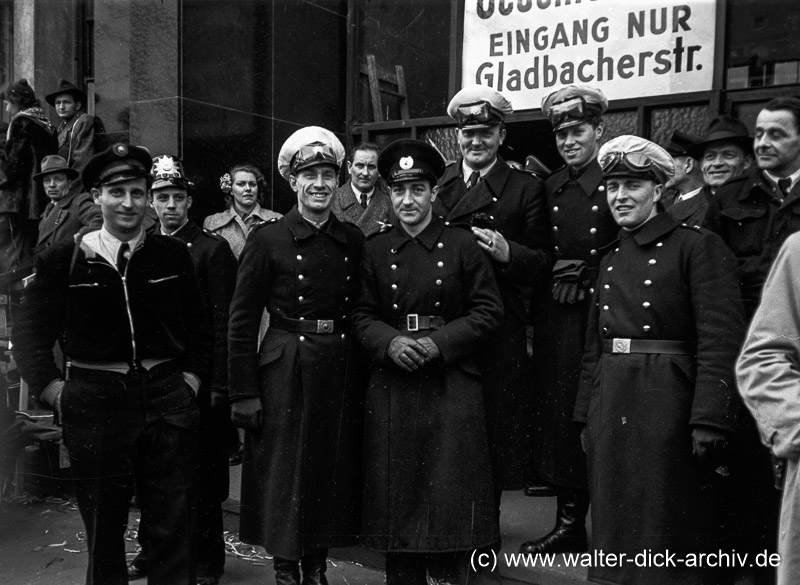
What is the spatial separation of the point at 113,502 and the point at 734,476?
2915 millimetres

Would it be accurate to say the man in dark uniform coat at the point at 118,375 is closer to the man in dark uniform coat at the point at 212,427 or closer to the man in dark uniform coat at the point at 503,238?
the man in dark uniform coat at the point at 212,427

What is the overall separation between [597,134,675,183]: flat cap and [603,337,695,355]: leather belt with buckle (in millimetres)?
754

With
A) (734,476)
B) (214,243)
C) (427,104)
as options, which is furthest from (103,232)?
(427,104)

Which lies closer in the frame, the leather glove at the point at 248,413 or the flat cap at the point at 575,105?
the leather glove at the point at 248,413

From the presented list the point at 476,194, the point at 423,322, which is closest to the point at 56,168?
the point at 476,194

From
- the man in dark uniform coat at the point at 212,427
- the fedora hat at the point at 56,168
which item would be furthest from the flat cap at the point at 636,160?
the fedora hat at the point at 56,168

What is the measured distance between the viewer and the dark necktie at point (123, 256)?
4.25 m

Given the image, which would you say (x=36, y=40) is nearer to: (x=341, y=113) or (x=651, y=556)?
(x=341, y=113)

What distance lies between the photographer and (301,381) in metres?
4.53

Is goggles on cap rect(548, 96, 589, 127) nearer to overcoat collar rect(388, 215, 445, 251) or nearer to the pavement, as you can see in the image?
overcoat collar rect(388, 215, 445, 251)

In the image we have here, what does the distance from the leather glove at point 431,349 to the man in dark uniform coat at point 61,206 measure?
371cm

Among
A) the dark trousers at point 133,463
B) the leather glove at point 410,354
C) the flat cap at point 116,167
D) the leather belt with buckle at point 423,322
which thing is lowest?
the dark trousers at point 133,463

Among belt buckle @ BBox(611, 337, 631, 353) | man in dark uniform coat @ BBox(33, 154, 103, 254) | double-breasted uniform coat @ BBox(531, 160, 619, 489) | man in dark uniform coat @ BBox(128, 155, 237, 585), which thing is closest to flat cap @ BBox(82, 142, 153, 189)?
man in dark uniform coat @ BBox(128, 155, 237, 585)

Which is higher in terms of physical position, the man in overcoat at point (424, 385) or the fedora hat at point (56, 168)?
the fedora hat at point (56, 168)
